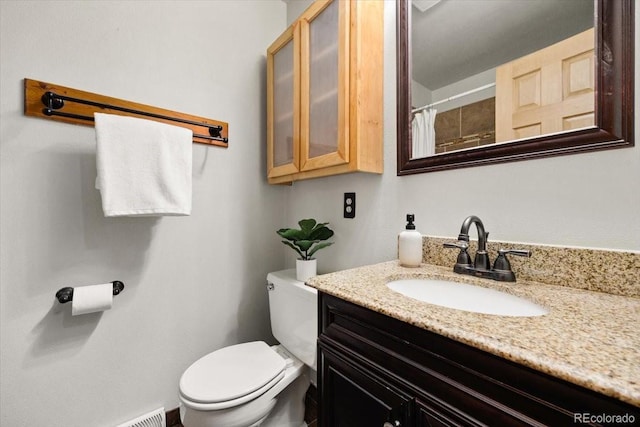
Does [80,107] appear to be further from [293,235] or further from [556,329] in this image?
Answer: [556,329]

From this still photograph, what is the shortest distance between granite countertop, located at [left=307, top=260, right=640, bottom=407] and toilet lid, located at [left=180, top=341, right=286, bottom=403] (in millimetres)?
611

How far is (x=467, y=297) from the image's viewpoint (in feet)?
2.71

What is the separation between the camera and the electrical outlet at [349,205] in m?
1.37

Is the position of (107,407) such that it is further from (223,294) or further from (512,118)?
(512,118)

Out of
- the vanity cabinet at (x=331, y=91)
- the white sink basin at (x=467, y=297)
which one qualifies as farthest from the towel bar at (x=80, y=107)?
the white sink basin at (x=467, y=297)

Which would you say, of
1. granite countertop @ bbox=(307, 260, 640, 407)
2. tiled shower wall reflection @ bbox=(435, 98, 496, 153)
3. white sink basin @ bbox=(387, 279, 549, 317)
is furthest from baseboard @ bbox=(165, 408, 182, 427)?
tiled shower wall reflection @ bbox=(435, 98, 496, 153)

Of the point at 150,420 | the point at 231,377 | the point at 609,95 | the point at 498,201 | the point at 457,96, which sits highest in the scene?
the point at 457,96

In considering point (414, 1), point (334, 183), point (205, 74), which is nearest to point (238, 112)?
point (205, 74)

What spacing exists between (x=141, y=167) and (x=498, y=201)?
141cm

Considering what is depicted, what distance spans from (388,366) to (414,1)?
1.36 metres

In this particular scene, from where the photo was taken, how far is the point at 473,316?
545 millimetres

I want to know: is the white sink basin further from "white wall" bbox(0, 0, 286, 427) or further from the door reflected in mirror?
"white wall" bbox(0, 0, 286, 427)

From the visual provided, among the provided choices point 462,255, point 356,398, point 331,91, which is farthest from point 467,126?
point 356,398

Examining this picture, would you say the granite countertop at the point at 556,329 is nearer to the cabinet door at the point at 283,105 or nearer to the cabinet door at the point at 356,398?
the cabinet door at the point at 356,398
